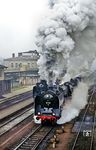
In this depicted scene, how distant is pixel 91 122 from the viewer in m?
29.6

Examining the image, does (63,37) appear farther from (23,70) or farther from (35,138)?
(23,70)

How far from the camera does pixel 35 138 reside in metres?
22.9

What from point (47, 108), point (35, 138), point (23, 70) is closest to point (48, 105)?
point (47, 108)

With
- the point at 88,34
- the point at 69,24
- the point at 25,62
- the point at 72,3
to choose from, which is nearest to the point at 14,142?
the point at 69,24

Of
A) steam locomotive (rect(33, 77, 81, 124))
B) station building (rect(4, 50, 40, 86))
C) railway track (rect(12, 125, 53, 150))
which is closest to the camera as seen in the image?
railway track (rect(12, 125, 53, 150))

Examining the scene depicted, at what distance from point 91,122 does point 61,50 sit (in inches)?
278

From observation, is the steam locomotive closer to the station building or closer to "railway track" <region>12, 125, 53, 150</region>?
"railway track" <region>12, 125, 53, 150</region>

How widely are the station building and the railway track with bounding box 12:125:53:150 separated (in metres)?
49.6

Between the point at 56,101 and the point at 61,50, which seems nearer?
the point at 56,101

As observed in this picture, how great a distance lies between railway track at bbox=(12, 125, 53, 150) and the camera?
2012 centimetres

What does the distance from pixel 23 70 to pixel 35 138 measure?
216ft

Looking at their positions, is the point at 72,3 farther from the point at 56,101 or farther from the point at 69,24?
the point at 56,101

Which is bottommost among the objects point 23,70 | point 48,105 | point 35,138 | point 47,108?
point 35,138

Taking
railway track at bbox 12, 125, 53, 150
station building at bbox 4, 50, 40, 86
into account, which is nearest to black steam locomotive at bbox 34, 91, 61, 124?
railway track at bbox 12, 125, 53, 150
